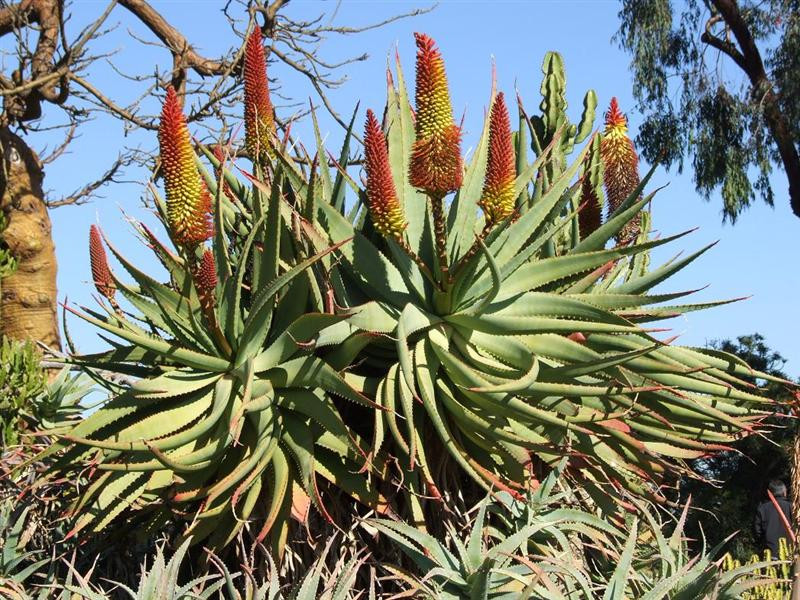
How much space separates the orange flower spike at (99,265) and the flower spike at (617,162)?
7.44 ft

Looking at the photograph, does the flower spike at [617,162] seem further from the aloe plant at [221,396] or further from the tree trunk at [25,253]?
the tree trunk at [25,253]

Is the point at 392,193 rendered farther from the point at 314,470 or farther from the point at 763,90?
the point at 763,90

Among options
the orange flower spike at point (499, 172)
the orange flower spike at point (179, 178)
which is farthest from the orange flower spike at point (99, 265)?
the orange flower spike at point (499, 172)

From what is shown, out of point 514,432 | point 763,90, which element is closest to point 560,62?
point 514,432

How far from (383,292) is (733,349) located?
1572cm

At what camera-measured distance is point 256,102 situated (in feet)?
14.6

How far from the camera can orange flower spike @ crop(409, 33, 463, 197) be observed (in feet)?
12.1

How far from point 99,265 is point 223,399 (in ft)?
4.01

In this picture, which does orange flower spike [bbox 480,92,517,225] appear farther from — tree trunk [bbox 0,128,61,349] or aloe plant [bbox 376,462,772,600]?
tree trunk [bbox 0,128,61,349]

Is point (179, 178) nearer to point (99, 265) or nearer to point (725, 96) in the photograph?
point (99, 265)

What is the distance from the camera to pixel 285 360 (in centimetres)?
390

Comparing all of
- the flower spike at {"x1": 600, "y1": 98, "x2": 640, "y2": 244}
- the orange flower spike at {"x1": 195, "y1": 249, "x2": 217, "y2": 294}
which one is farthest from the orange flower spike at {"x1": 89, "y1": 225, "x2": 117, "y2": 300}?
the flower spike at {"x1": 600, "y1": 98, "x2": 640, "y2": 244}

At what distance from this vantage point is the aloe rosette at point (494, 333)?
3.74m

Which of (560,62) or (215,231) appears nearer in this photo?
(215,231)
